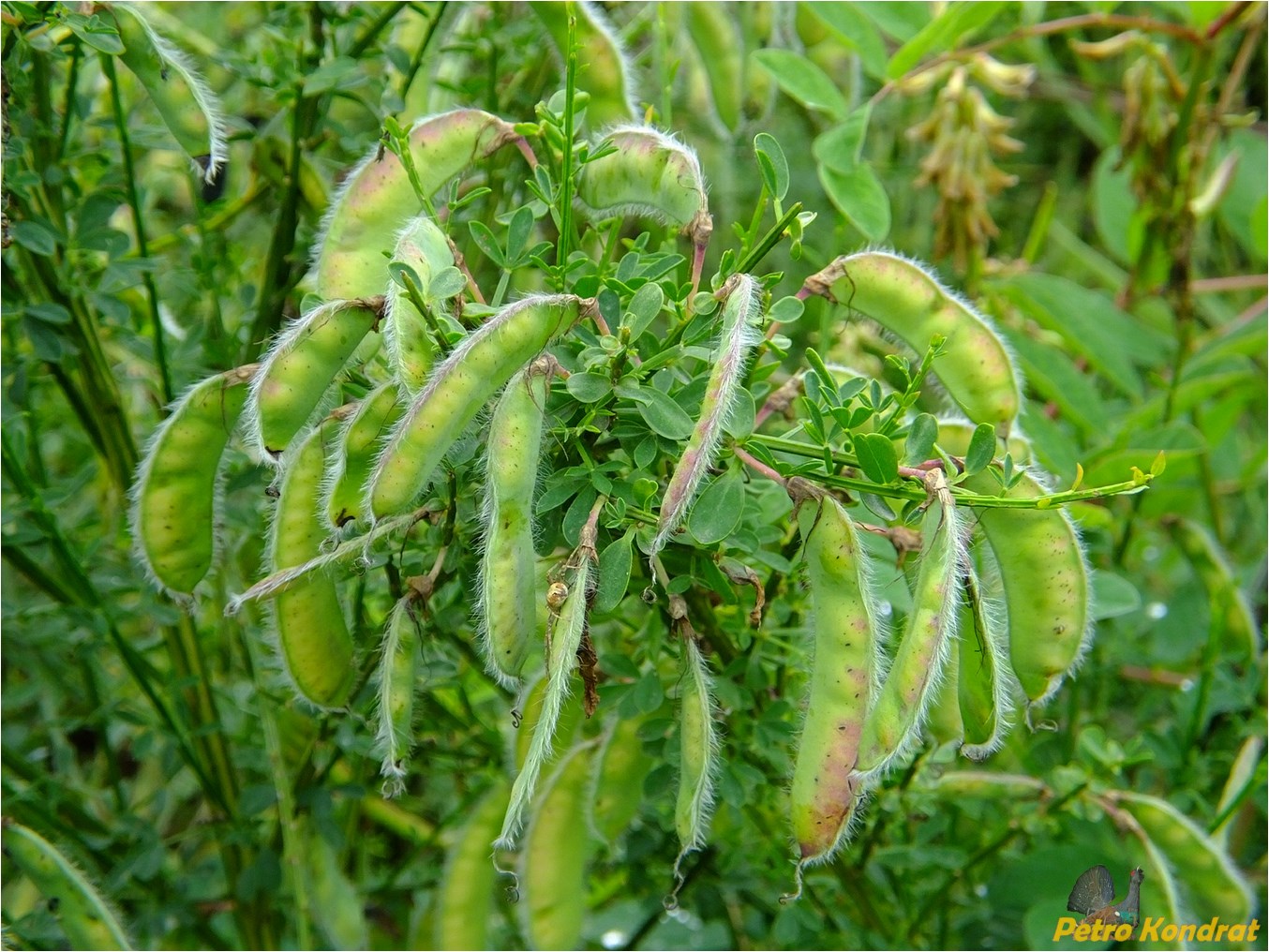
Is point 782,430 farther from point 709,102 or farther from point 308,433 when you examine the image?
point 709,102

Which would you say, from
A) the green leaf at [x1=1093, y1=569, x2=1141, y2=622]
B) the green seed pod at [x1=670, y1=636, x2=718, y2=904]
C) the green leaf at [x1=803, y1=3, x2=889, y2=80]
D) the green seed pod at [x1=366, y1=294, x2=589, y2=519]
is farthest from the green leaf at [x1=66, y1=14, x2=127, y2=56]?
the green leaf at [x1=1093, y1=569, x2=1141, y2=622]

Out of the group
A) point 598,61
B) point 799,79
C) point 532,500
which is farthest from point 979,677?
point 799,79

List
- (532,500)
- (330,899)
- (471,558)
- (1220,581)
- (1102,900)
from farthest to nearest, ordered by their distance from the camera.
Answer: (1220,581)
(330,899)
(1102,900)
(471,558)
(532,500)

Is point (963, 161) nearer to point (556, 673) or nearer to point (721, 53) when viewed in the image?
point (721, 53)

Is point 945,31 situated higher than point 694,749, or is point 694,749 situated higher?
point 945,31

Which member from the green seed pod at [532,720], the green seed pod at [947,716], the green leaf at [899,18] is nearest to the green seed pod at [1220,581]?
the green seed pod at [947,716]

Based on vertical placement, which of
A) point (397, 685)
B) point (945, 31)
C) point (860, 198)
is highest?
point (945, 31)

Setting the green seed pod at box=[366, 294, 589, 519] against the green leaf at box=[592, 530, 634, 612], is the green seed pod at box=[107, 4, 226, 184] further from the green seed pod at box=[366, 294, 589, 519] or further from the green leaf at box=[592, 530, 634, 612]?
the green leaf at box=[592, 530, 634, 612]
